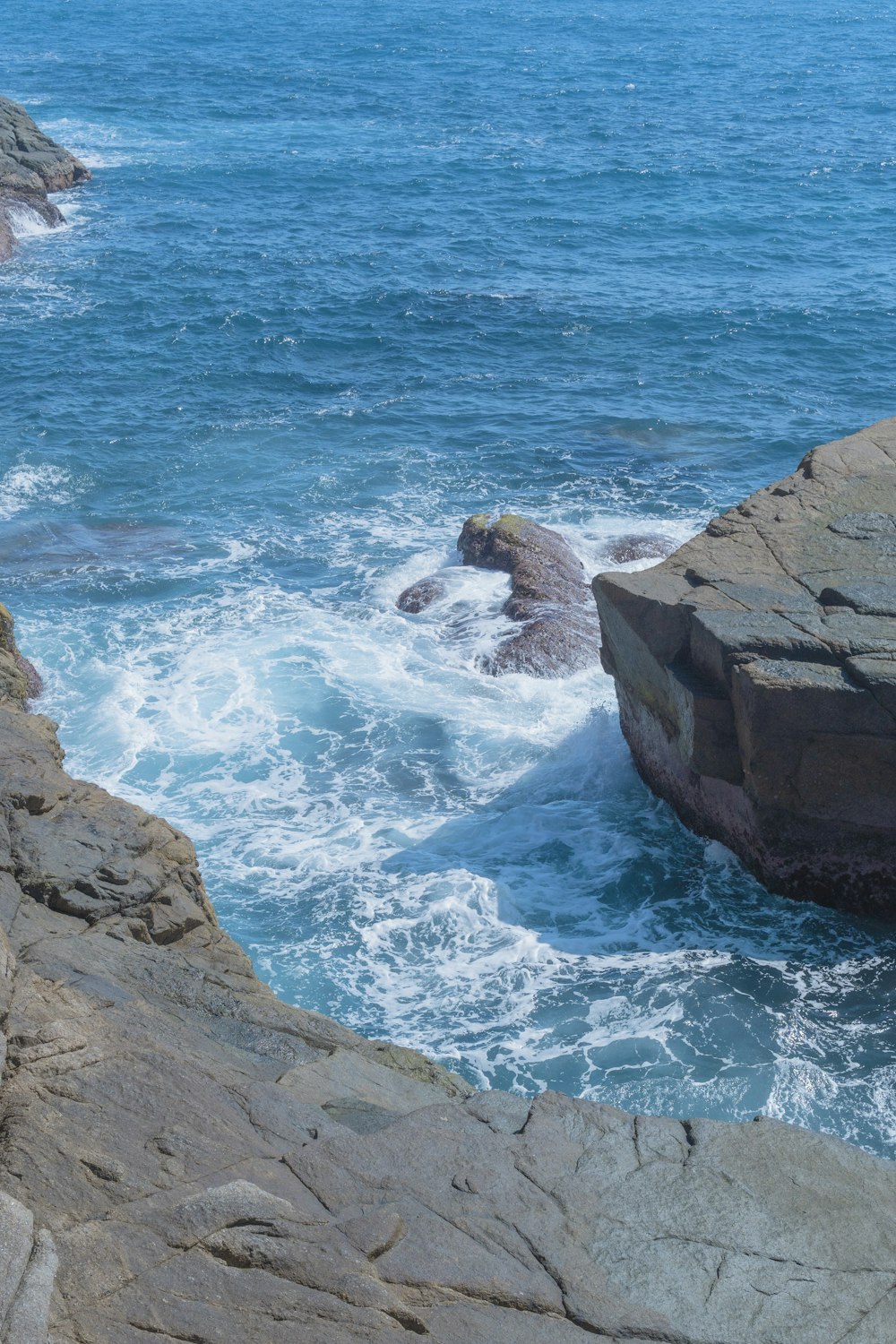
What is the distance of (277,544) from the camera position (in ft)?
79.1

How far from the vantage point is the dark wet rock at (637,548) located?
2278 centimetres

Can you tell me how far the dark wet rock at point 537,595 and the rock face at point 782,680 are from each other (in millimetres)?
3286

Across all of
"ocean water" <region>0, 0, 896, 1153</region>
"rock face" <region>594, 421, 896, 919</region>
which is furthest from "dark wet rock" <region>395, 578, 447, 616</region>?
→ "rock face" <region>594, 421, 896, 919</region>

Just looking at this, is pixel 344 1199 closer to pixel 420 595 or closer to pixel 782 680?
pixel 782 680

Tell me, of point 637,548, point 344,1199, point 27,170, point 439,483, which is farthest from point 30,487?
point 27,170

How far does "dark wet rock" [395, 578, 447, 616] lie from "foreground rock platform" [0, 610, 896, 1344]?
12.2m

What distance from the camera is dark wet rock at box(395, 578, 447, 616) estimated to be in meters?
21.6

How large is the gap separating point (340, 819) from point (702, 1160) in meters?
8.78

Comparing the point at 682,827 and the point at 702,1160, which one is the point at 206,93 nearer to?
the point at 682,827

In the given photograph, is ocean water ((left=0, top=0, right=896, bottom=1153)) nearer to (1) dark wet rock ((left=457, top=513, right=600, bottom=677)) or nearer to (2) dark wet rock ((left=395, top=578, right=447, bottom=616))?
(2) dark wet rock ((left=395, top=578, right=447, bottom=616))

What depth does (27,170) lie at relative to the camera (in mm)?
44500

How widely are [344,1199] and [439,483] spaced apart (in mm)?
20163

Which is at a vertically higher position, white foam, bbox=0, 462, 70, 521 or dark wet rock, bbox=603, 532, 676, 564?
white foam, bbox=0, 462, 70, 521

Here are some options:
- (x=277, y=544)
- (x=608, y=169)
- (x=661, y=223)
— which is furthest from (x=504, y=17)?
(x=277, y=544)
